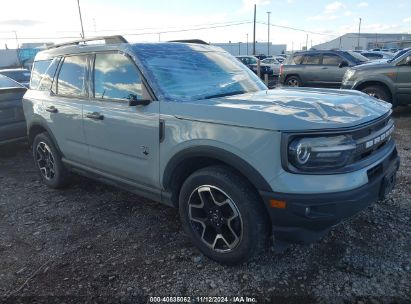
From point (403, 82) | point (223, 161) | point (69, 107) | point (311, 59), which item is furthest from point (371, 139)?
point (311, 59)

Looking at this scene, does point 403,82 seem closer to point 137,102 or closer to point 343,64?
point 343,64

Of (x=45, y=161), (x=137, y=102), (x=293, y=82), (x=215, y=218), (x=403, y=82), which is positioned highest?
(x=137, y=102)

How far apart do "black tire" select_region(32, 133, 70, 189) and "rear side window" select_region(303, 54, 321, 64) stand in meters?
10.7

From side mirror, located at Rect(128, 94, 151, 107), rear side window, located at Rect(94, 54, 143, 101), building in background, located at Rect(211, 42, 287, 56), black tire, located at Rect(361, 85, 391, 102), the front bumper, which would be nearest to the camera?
the front bumper

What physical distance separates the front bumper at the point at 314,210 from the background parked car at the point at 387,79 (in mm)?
6920

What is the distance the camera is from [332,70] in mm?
12844

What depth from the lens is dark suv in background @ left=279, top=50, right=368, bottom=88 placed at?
12734mm

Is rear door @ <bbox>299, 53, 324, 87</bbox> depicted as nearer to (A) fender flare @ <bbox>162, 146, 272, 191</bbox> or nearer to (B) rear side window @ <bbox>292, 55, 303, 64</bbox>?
(B) rear side window @ <bbox>292, 55, 303, 64</bbox>

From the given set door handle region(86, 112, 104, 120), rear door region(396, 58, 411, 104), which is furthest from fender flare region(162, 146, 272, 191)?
rear door region(396, 58, 411, 104)

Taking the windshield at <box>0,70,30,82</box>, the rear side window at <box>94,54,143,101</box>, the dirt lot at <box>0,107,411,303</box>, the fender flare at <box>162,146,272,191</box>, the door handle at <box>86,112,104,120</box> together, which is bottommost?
the dirt lot at <box>0,107,411,303</box>

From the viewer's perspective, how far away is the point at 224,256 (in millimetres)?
3043

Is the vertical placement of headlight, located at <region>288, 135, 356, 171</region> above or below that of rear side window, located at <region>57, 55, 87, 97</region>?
below

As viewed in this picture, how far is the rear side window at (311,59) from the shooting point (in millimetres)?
13301

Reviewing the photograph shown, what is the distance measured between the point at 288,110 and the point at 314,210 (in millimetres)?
727
